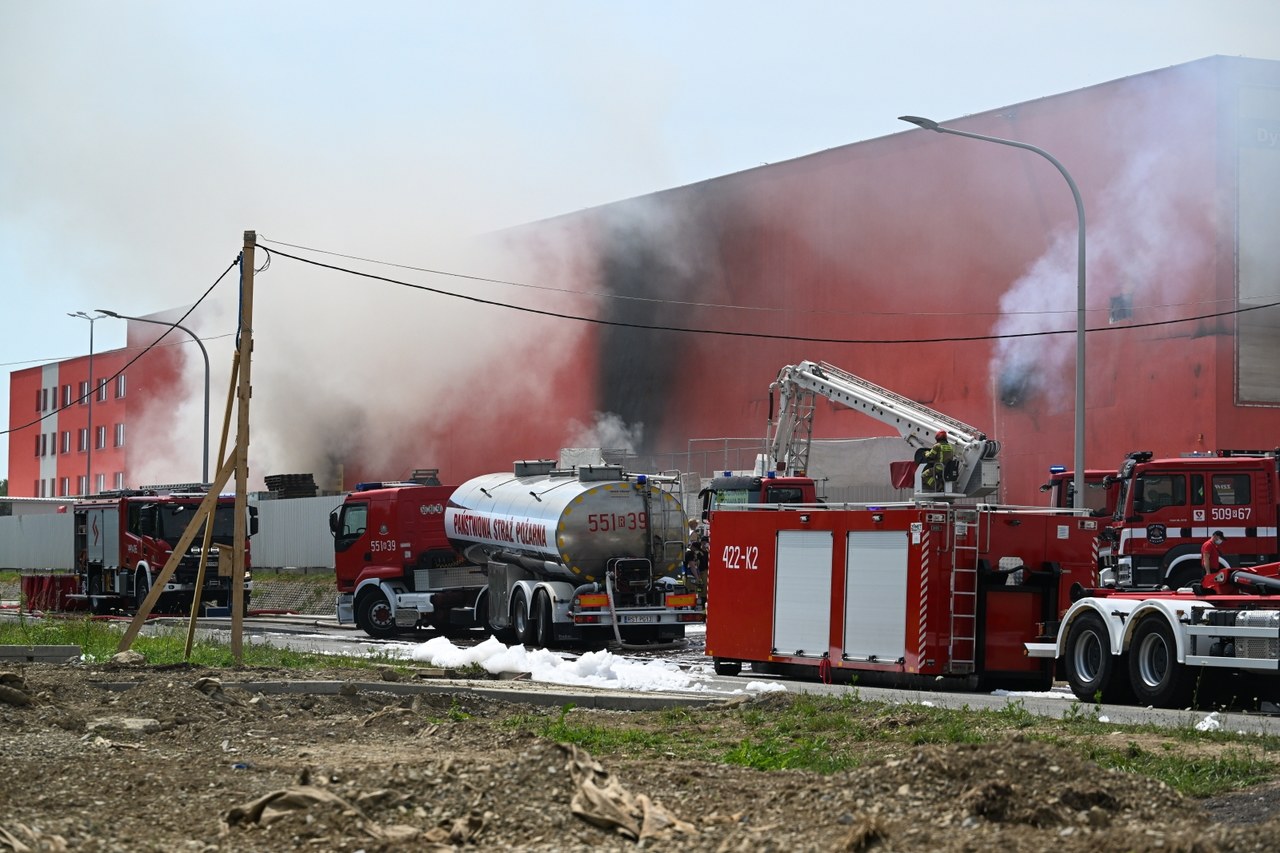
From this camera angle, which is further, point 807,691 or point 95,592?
point 95,592

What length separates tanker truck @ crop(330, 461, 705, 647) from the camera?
76.1 ft

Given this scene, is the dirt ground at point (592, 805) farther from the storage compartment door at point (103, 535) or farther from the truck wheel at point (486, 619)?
the storage compartment door at point (103, 535)

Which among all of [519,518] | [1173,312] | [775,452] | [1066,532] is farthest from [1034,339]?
[1066,532]

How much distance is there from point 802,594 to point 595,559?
6.07m

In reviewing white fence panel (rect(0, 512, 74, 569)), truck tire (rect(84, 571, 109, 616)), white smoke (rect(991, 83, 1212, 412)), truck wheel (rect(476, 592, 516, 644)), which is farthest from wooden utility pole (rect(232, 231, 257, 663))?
white fence panel (rect(0, 512, 74, 569))

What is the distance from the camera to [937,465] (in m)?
22.7

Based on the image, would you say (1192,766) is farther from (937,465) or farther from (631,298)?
(631,298)

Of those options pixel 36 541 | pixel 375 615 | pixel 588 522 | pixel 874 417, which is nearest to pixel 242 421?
pixel 588 522

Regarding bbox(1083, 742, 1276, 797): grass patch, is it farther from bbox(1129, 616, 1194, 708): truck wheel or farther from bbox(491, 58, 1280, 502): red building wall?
bbox(491, 58, 1280, 502): red building wall

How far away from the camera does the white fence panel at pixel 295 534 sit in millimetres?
45219

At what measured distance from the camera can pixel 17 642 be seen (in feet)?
67.8

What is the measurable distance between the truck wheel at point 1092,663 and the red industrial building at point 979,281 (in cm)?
1905

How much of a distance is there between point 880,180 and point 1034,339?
267 inches

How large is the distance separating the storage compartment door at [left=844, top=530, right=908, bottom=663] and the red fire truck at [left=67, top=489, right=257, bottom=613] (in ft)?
60.2
